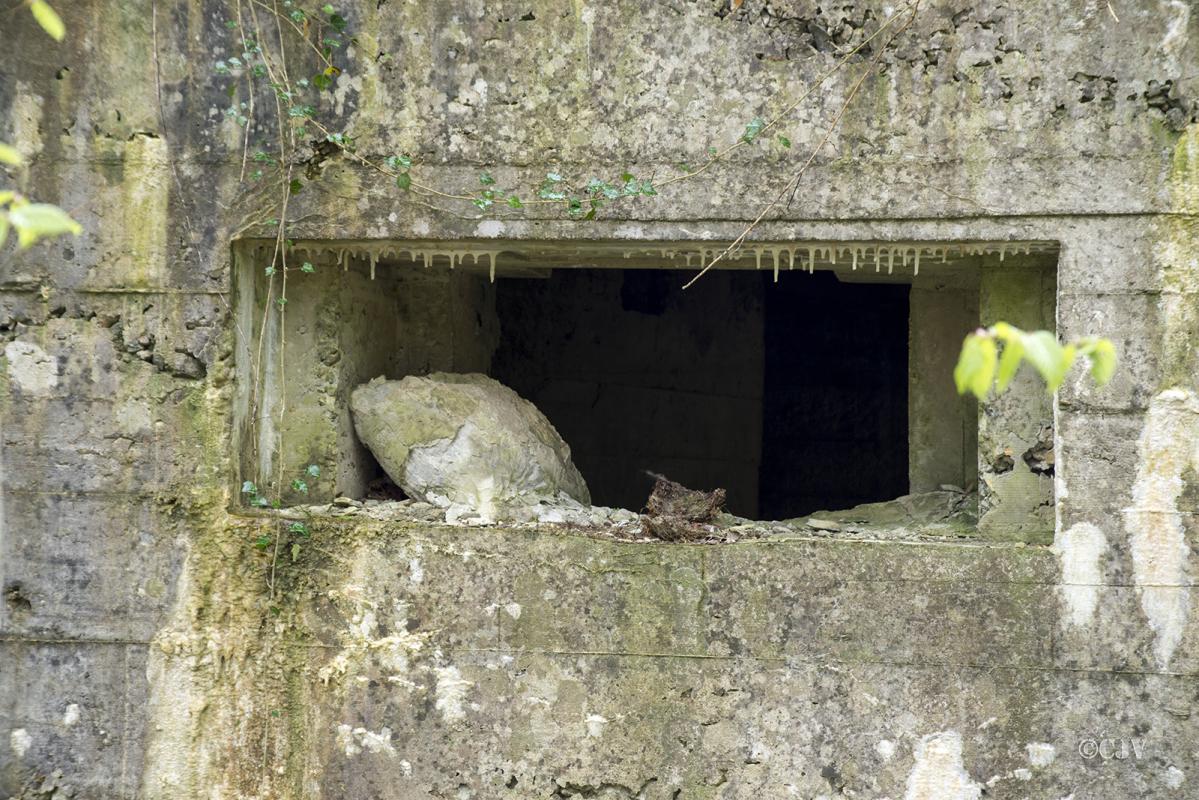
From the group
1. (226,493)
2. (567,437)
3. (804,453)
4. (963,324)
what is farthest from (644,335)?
(226,493)

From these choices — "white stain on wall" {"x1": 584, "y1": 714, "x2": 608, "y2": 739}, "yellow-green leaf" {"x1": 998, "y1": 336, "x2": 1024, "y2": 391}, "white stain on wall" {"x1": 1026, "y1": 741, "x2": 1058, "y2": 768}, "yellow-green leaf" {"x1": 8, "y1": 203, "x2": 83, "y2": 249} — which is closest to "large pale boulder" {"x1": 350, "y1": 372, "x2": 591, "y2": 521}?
"white stain on wall" {"x1": 584, "y1": 714, "x2": 608, "y2": 739}

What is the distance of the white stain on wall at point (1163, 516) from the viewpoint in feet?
11.1

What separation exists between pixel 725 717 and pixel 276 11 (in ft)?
8.61

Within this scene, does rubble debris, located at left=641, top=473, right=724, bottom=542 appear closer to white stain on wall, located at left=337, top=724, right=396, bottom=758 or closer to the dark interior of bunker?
white stain on wall, located at left=337, top=724, right=396, bottom=758

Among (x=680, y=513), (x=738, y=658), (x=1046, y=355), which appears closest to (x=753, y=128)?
(x=680, y=513)

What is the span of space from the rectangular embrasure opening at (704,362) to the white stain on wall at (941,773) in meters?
0.66

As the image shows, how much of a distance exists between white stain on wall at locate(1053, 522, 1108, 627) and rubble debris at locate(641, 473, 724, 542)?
1062mm

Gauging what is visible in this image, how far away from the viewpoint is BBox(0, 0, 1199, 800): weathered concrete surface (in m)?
3.42

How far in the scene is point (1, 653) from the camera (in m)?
3.74

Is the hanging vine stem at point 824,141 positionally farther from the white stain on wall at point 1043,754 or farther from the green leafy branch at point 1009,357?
the green leafy branch at point 1009,357

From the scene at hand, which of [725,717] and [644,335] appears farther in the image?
[644,335]

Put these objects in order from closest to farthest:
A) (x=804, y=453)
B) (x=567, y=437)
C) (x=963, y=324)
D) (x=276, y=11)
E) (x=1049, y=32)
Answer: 1. (x=1049, y=32)
2. (x=276, y=11)
3. (x=963, y=324)
4. (x=567, y=437)
5. (x=804, y=453)

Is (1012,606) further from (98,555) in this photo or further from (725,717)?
(98,555)

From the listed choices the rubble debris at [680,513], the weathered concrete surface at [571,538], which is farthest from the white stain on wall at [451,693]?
the rubble debris at [680,513]
